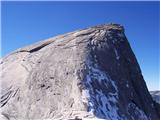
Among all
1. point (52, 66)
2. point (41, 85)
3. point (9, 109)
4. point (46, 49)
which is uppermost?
point (46, 49)

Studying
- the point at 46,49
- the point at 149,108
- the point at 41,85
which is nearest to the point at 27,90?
the point at 41,85

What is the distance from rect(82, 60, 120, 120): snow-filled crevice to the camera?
13104 millimetres

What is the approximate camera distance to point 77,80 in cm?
1412

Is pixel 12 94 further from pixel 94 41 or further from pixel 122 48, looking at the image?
pixel 122 48

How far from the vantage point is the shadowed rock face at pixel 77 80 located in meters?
13.6

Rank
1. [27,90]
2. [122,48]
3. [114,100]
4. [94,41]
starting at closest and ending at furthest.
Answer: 1. [114,100]
2. [27,90]
3. [94,41]
4. [122,48]

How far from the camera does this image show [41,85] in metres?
15.2

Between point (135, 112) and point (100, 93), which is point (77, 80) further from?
point (135, 112)

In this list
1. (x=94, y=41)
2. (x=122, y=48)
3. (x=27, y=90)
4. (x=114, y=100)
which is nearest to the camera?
(x=114, y=100)

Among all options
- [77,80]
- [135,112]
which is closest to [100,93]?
[77,80]

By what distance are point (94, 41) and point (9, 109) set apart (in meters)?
5.25

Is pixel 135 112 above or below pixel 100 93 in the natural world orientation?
below

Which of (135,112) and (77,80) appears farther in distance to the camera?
(135,112)

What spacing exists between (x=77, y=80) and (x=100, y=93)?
3.62 feet
